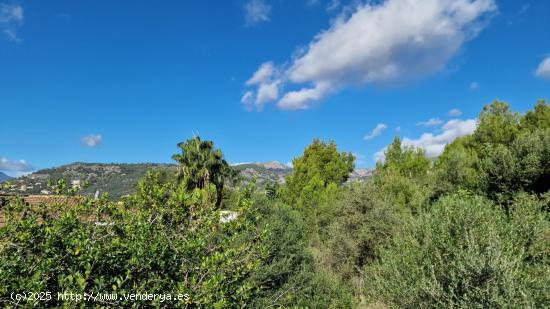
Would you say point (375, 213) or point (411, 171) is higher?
point (411, 171)

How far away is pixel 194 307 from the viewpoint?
14.1 feet

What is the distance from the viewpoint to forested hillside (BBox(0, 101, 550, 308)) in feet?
13.7

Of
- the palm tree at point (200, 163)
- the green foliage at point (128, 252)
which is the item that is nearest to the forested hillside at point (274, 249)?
the green foliage at point (128, 252)

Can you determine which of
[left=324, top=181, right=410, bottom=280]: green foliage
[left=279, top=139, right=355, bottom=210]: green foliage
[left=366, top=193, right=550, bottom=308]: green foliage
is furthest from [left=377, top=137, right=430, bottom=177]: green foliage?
[left=366, top=193, right=550, bottom=308]: green foliage

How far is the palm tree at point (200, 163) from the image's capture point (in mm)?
31453

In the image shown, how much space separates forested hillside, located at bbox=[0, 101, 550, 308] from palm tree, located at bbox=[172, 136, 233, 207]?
536 inches

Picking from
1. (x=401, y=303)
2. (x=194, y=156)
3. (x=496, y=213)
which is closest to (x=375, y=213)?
(x=496, y=213)

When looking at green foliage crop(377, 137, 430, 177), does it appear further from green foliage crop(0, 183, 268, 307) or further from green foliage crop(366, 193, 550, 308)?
green foliage crop(0, 183, 268, 307)

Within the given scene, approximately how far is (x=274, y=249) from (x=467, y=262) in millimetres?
6754

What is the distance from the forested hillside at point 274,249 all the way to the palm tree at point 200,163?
13620 mm

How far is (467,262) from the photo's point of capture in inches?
327

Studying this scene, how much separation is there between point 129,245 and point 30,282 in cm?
111

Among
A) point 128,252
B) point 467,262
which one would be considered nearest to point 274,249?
point 467,262

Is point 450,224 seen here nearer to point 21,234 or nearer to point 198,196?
point 198,196
